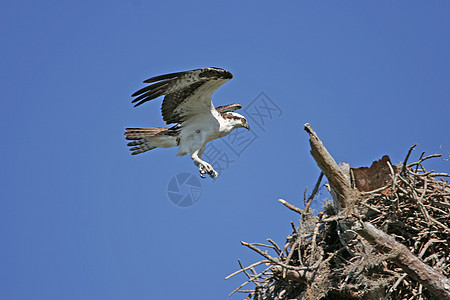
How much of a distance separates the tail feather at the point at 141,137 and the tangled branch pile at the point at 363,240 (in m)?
3.58

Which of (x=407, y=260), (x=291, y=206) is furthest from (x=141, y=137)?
(x=407, y=260)

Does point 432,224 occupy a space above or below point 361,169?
below

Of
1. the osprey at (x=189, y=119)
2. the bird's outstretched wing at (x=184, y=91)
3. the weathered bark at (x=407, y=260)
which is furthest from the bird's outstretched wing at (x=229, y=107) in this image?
the weathered bark at (x=407, y=260)

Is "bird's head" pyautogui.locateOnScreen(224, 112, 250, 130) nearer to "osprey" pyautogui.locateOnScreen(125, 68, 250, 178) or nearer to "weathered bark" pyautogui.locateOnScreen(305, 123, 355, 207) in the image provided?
"osprey" pyautogui.locateOnScreen(125, 68, 250, 178)

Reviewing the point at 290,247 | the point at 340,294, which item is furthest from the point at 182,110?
the point at 340,294

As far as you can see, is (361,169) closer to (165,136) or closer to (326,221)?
(326,221)

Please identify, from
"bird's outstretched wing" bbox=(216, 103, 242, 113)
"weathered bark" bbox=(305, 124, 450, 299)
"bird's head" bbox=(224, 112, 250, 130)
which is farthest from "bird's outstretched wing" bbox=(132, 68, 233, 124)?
"weathered bark" bbox=(305, 124, 450, 299)

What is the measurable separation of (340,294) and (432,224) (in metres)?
1.24

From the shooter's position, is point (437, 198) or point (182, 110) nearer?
point (437, 198)

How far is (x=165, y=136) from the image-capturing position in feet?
30.0

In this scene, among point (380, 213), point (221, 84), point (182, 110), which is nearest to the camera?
point (380, 213)

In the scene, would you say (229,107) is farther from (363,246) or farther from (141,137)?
(363,246)

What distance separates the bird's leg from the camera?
8664 millimetres

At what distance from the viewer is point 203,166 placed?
28.7 ft
